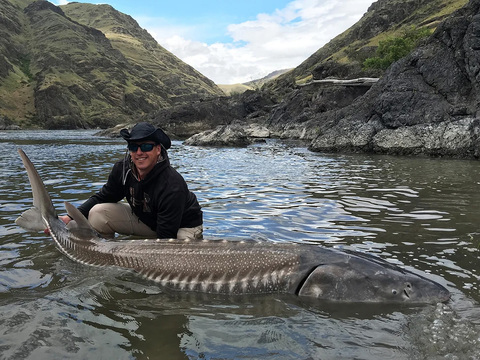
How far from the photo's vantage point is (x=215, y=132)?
33.0 metres

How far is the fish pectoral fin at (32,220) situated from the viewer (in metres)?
5.52

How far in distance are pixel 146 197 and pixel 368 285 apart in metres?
2.99

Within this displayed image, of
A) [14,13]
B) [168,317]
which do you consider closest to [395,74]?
[168,317]

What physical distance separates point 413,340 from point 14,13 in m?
204

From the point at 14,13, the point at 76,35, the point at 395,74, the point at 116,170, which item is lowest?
the point at 116,170

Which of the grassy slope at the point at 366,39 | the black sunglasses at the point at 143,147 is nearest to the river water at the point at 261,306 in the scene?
the black sunglasses at the point at 143,147

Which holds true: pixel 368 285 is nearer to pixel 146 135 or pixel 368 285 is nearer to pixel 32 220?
pixel 146 135

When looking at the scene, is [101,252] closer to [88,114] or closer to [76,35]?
[88,114]

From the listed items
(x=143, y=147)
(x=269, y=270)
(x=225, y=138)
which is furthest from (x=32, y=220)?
(x=225, y=138)

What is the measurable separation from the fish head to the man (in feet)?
6.47

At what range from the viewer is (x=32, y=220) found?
18.3 ft

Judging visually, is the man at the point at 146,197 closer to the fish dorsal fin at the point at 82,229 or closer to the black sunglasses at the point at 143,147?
the black sunglasses at the point at 143,147

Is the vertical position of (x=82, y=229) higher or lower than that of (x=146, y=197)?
lower

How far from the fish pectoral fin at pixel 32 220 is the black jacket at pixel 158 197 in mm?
631
